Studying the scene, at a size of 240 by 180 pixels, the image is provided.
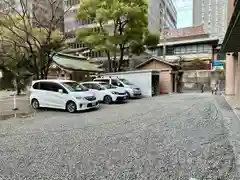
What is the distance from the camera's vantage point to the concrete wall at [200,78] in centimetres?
2412

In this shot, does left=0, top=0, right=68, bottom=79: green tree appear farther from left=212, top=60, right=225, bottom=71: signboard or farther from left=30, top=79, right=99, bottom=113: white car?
left=212, top=60, right=225, bottom=71: signboard

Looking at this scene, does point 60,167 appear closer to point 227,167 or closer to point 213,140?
point 227,167

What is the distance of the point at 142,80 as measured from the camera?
17.7 meters

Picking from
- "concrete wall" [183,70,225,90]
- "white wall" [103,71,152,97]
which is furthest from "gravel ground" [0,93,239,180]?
"concrete wall" [183,70,225,90]

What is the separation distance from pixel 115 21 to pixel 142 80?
5.79 meters

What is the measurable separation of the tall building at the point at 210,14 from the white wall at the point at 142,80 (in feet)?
105

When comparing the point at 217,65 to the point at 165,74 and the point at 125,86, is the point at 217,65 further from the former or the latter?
the point at 125,86

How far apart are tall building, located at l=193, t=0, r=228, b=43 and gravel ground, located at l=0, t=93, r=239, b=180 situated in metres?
42.9

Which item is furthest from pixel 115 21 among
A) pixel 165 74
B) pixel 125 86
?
pixel 165 74

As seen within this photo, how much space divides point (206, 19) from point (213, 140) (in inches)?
2171

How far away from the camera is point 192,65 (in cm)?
2614

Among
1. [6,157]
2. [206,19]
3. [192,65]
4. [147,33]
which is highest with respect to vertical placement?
[206,19]

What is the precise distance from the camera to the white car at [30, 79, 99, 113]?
9414mm

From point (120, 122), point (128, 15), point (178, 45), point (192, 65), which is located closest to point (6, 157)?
point (120, 122)
